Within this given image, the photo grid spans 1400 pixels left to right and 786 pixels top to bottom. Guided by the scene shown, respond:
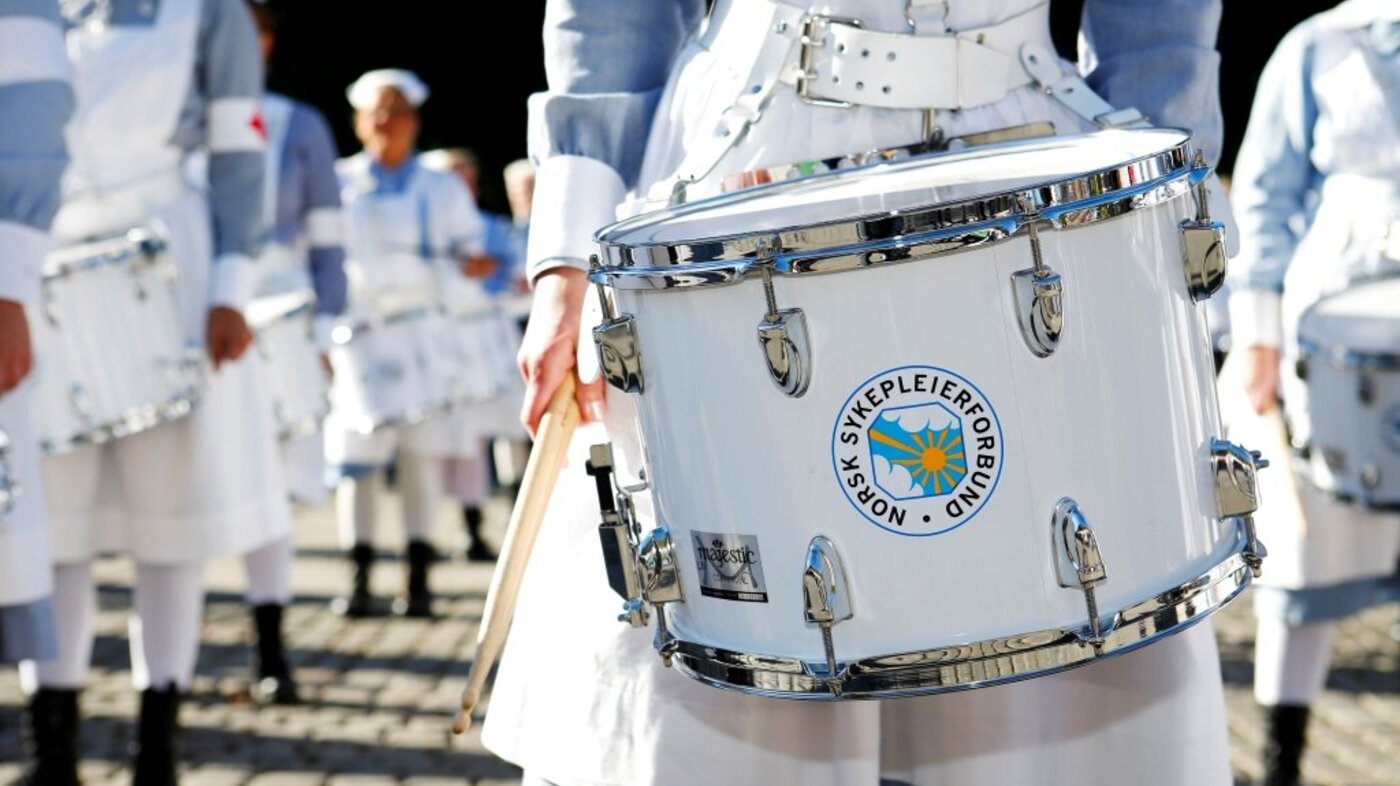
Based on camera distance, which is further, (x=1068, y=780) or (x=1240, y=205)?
(x=1240, y=205)

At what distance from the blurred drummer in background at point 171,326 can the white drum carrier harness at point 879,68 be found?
92.5 inches

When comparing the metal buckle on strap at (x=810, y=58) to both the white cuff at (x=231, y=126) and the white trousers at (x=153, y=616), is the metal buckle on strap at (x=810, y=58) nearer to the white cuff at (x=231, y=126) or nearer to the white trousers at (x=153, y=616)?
the white cuff at (x=231, y=126)

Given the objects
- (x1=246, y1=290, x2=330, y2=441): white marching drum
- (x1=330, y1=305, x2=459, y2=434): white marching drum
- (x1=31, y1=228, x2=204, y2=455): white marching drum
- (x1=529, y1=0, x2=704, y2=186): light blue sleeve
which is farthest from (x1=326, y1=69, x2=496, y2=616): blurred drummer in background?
(x1=529, y1=0, x2=704, y2=186): light blue sleeve

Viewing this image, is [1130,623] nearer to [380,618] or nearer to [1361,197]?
[1361,197]

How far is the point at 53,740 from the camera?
4688 millimetres


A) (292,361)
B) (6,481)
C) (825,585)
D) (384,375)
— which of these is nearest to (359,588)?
(384,375)

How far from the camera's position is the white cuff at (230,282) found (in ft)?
15.6

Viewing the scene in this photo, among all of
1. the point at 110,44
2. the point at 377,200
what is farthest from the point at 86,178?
the point at 377,200

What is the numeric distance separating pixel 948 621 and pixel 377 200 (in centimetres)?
723

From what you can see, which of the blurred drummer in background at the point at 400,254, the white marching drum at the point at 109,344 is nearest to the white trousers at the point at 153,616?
the white marching drum at the point at 109,344

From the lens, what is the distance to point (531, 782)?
251 centimetres

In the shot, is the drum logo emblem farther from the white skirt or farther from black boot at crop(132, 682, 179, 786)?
black boot at crop(132, 682, 179, 786)

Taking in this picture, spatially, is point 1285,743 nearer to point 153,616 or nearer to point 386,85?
point 153,616

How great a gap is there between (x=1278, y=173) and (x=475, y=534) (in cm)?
583
